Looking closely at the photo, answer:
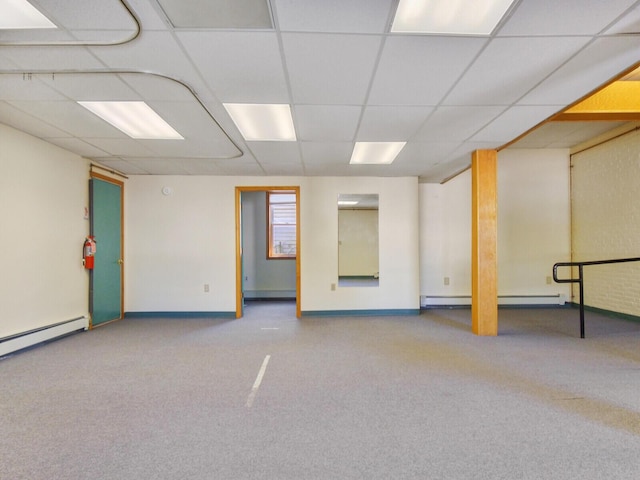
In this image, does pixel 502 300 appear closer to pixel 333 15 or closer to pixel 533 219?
pixel 533 219

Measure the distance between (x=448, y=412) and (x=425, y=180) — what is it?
455 centimetres

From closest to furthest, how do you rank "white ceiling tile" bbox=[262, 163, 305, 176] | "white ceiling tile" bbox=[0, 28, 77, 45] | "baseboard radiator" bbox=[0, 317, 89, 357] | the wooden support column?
"white ceiling tile" bbox=[0, 28, 77, 45], "baseboard radiator" bbox=[0, 317, 89, 357], the wooden support column, "white ceiling tile" bbox=[262, 163, 305, 176]

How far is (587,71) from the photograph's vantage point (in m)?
2.34

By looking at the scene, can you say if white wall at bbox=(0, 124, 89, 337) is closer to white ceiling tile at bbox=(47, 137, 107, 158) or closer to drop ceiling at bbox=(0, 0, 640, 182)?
Answer: white ceiling tile at bbox=(47, 137, 107, 158)

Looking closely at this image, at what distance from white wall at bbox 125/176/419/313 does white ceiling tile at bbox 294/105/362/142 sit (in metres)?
1.93

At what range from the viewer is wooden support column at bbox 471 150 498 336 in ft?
13.3

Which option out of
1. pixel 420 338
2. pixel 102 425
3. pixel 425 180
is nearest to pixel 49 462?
pixel 102 425


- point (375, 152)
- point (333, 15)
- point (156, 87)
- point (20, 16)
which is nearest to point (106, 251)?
point (156, 87)

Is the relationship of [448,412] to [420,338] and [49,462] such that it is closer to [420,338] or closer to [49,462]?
[420,338]

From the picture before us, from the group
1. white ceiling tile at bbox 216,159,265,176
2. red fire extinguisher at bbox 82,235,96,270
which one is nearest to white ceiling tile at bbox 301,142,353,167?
white ceiling tile at bbox 216,159,265,176

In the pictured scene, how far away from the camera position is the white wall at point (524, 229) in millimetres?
5852

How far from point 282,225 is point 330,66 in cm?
536

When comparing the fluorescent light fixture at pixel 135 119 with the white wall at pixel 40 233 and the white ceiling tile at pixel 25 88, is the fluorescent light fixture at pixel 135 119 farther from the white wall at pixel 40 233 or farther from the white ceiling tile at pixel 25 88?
the white wall at pixel 40 233

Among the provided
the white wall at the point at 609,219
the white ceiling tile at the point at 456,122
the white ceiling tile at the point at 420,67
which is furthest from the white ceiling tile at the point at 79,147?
the white wall at the point at 609,219
